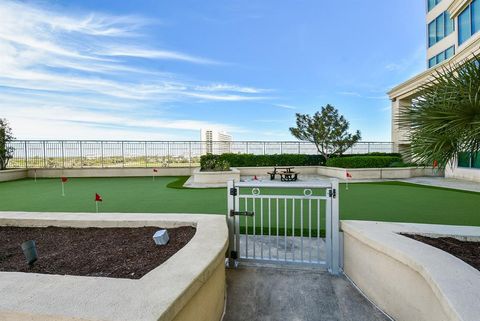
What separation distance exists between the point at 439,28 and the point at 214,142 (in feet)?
70.2

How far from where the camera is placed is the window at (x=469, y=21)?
12.2 metres

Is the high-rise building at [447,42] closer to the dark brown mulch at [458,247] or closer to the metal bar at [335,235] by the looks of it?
the dark brown mulch at [458,247]

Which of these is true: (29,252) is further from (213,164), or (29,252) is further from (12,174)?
(12,174)

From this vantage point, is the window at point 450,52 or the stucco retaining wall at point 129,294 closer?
the stucco retaining wall at point 129,294

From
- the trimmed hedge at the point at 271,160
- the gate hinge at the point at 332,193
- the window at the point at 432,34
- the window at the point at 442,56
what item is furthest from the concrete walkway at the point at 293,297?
the window at the point at 432,34

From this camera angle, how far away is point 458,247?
2.57m

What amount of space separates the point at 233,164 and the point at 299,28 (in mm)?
9758

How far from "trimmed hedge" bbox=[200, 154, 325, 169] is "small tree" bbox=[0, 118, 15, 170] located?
47.0 feet

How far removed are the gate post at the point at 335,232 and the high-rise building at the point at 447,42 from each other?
9.58m

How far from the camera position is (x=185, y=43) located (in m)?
13.4

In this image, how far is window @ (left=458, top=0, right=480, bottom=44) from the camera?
40.0ft

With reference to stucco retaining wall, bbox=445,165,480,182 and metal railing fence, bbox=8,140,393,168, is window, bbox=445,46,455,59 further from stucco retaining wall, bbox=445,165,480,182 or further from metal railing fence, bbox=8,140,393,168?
metal railing fence, bbox=8,140,393,168

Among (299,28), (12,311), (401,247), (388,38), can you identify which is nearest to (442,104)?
(401,247)

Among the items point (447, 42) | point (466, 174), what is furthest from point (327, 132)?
point (447, 42)
